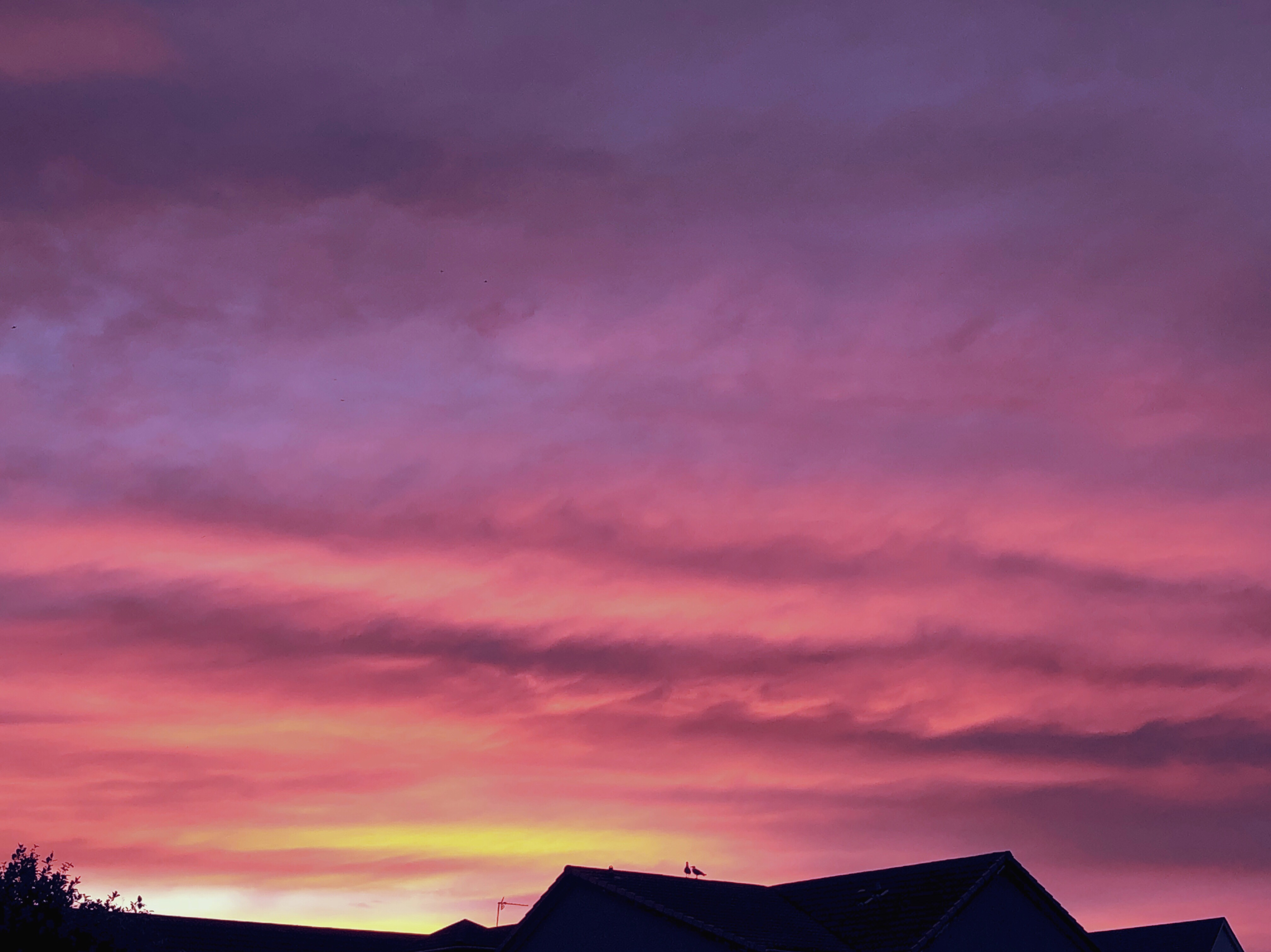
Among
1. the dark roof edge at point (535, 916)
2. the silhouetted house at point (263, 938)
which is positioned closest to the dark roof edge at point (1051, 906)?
the dark roof edge at point (535, 916)

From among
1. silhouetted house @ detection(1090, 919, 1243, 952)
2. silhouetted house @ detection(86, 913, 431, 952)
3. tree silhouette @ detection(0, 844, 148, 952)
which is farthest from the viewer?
silhouetted house @ detection(1090, 919, 1243, 952)

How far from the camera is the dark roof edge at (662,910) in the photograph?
40375 millimetres

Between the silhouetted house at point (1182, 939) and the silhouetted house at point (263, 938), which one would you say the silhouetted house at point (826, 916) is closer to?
the silhouetted house at point (263, 938)

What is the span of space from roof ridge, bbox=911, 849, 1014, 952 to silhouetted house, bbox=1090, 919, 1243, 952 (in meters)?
33.9

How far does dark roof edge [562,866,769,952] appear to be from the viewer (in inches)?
1590

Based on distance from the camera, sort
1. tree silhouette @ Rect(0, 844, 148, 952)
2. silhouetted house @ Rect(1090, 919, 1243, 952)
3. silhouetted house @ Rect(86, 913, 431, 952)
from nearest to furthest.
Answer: tree silhouette @ Rect(0, 844, 148, 952), silhouetted house @ Rect(86, 913, 431, 952), silhouetted house @ Rect(1090, 919, 1243, 952)

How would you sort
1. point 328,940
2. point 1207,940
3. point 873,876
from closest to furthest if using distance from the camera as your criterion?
point 873,876, point 328,940, point 1207,940

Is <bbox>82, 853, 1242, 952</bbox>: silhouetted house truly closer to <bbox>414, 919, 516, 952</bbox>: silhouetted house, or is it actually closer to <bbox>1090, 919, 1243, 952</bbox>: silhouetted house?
<bbox>414, 919, 516, 952</bbox>: silhouetted house

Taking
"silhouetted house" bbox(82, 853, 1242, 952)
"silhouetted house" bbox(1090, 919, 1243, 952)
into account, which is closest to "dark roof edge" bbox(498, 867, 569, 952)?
"silhouetted house" bbox(82, 853, 1242, 952)

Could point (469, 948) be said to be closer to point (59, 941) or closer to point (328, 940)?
point (328, 940)

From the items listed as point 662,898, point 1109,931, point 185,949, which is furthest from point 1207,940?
point 185,949

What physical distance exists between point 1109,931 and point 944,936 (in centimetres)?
4662

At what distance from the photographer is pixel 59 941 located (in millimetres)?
33594

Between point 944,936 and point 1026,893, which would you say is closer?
point 944,936
